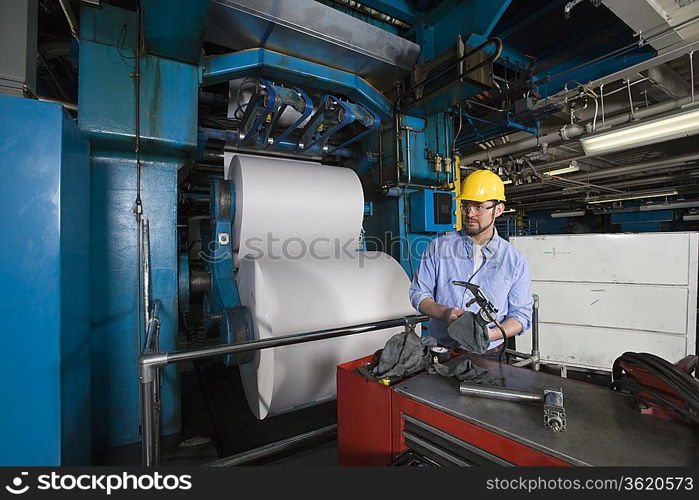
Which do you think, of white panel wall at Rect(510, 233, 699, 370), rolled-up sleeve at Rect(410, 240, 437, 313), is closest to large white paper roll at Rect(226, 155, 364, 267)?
rolled-up sleeve at Rect(410, 240, 437, 313)

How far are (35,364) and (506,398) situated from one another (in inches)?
Result: 62.1

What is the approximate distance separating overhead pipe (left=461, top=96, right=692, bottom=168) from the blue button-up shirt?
2.94 meters

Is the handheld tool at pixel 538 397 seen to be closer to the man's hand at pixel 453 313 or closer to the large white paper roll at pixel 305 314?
the man's hand at pixel 453 313

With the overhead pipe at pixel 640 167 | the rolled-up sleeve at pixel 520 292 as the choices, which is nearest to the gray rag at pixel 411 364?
the rolled-up sleeve at pixel 520 292

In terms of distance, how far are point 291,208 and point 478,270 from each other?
4.14 ft

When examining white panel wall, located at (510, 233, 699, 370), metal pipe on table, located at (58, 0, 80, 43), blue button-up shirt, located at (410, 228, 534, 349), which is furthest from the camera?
white panel wall, located at (510, 233, 699, 370)

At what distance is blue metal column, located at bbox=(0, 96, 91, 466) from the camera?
111 cm

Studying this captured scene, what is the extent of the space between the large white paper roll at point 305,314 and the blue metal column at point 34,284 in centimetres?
86

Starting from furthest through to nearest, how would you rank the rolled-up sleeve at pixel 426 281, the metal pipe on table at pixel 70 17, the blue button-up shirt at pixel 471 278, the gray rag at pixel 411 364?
→ the rolled-up sleeve at pixel 426 281 < the blue button-up shirt at pixel 471 278 < the metal pipe on table at pixel 70 17 < the gray rag at pixel 411 364

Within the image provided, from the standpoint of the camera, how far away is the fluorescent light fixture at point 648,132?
8.63 feet

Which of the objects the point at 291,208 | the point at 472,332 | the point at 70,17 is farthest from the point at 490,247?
the point at 70,17

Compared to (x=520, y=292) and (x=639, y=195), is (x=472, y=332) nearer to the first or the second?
(x=520, y=292)

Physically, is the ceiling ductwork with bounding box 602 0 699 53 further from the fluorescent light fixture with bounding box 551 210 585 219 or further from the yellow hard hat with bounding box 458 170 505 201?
the fluorescent light fixture with bounding box 551 210 585 219

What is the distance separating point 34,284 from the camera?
3.78ft
